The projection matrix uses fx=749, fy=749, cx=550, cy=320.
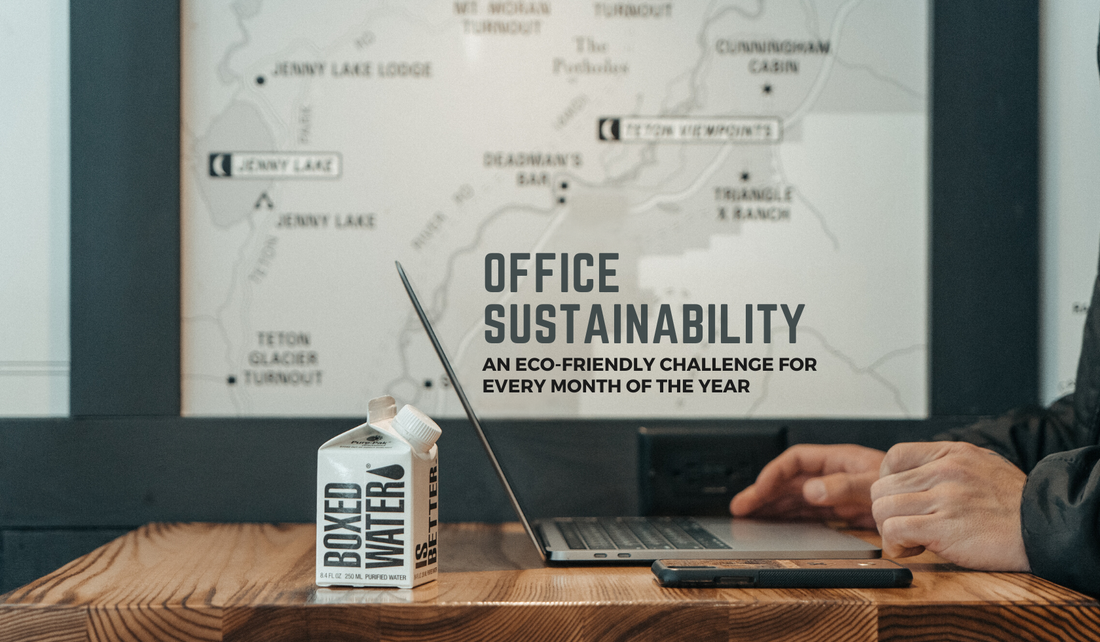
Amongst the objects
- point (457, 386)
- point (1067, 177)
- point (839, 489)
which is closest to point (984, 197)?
point (1067, 177)

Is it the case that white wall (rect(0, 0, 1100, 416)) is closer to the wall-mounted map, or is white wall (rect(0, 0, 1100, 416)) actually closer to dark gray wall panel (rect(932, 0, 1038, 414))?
dark gray wall panel (rect(932, 0, 1038, 414))

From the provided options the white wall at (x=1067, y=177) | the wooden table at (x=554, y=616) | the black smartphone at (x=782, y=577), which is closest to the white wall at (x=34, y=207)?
the wooden table at (x=554, y=616)

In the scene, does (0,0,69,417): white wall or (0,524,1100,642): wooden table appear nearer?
(0,524,1100,642): wooden table

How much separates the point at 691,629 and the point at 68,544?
3.07 ft

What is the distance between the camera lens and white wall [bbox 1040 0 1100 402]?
1.11m

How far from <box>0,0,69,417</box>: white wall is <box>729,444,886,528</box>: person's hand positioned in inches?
40.1

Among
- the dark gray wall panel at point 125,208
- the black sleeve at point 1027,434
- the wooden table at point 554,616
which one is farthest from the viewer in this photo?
the dark gray wall panel at point 125,208

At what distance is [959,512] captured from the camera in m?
0.76

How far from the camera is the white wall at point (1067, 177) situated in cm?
111

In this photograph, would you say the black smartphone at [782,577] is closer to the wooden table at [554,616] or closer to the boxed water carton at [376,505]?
the wooden table at [554,616]

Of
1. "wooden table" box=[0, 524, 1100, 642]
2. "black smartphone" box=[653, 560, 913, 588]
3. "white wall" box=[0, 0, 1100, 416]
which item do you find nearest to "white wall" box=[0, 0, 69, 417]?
"white wall" box=[0, 0, 1100, 416]

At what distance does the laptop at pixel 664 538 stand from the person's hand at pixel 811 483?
0.12ft

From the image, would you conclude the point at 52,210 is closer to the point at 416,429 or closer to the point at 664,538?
the point at 416,429

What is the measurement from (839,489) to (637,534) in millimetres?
271
